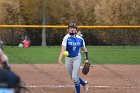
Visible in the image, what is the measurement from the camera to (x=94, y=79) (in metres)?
13.3

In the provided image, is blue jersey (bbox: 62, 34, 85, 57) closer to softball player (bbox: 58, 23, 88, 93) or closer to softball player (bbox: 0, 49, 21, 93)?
softball player (bbox: 58, 23, 88, 93)

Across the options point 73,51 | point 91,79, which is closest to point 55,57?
point 91,79

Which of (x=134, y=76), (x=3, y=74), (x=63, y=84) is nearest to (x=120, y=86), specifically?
(x=63, y=84)

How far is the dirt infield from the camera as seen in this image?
1117cm

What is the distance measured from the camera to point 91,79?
13.4m

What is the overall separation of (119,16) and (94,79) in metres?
23.7

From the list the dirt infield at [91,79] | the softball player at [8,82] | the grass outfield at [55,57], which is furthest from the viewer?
the grass outfield at [55,57]

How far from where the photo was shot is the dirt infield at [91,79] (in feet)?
36.6

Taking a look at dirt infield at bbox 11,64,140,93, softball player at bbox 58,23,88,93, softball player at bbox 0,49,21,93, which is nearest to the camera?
softball player at bbox 0,49,21,93

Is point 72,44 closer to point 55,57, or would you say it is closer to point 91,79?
point 91,79

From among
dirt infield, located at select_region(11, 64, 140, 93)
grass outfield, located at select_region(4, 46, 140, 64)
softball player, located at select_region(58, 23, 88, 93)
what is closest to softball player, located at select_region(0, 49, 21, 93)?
softball player, located at select_region(58, 23, 88, 93)

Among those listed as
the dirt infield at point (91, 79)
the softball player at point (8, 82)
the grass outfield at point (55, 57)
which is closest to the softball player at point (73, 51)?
the dirt infield at point (91, 79)

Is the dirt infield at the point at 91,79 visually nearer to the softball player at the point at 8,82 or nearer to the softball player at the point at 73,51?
the softball player at the point at 73,51

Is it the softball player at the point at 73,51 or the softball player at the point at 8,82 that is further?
the softball player at the point at 73,51
